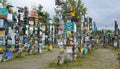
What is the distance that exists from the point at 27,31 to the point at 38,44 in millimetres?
1988

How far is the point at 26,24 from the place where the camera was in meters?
32.2

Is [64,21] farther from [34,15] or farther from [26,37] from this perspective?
[34,15]

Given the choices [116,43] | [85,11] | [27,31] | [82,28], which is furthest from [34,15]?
[85,11]

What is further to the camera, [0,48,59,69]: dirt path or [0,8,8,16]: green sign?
[0,8,8,16]: green sign

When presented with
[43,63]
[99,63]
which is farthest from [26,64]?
[99,63]

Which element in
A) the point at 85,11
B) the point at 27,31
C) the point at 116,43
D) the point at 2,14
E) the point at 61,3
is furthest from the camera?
the point at 85,11

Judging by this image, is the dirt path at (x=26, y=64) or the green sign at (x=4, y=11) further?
the green sign at (x=4, y=11)

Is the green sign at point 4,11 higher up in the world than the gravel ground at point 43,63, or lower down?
higher up

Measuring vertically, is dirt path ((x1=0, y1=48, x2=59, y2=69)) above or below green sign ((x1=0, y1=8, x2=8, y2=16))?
below

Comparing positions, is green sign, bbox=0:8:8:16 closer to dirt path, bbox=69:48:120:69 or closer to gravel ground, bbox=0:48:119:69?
gravel ground, bbox=0:48:119:69

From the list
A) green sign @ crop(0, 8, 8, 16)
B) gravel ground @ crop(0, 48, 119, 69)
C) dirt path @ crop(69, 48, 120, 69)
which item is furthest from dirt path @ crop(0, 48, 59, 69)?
green sign @ crop(0, 8, 8, 16)

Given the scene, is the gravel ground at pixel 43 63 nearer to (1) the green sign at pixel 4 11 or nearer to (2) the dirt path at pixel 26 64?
(2) the dirt path at pixel 26 64

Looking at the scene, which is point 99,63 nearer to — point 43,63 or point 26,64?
point 43,63

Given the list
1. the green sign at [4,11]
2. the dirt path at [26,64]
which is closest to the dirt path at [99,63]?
the dirt path at [26,64]
